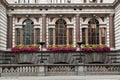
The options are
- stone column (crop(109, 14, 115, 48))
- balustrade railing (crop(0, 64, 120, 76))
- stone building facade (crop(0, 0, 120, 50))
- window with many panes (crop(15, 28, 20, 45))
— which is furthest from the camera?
window with many panes (crop(15, 28, 20, 45))

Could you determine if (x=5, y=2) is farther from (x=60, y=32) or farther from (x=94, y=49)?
(x=94, y=49)

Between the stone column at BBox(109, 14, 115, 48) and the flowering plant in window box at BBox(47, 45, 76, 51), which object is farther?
the stone column at BBox(109, 14, 115, 48)

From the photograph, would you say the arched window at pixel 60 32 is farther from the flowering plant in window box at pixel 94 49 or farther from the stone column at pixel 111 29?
the stone column at pixel 111 29

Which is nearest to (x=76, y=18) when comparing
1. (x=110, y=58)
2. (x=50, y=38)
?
(x=50, y=38)

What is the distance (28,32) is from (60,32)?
4.34m

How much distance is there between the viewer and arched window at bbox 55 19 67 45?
1663 inches

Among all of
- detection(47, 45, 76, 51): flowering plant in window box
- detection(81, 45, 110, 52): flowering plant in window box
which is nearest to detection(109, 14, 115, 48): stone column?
detection(81, 45, 110, 52): flowering plant in window box

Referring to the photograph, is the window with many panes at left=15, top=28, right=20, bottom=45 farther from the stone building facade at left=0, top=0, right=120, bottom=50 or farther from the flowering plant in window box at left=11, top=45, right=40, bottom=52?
the flowering plant in window box at left=11, top=45, right=40, bottom=52

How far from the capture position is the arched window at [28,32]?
1663 inches

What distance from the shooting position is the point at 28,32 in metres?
42.4

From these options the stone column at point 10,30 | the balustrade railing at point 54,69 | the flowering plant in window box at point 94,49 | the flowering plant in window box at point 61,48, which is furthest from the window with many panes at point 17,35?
the balustrade railing at point 54,69

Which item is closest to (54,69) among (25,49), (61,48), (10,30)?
(61,48)

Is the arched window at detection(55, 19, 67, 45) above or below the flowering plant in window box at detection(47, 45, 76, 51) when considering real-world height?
above

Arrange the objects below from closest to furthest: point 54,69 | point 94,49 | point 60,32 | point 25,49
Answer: point 54,69, point 25,49, point 94,49, point 60,32
